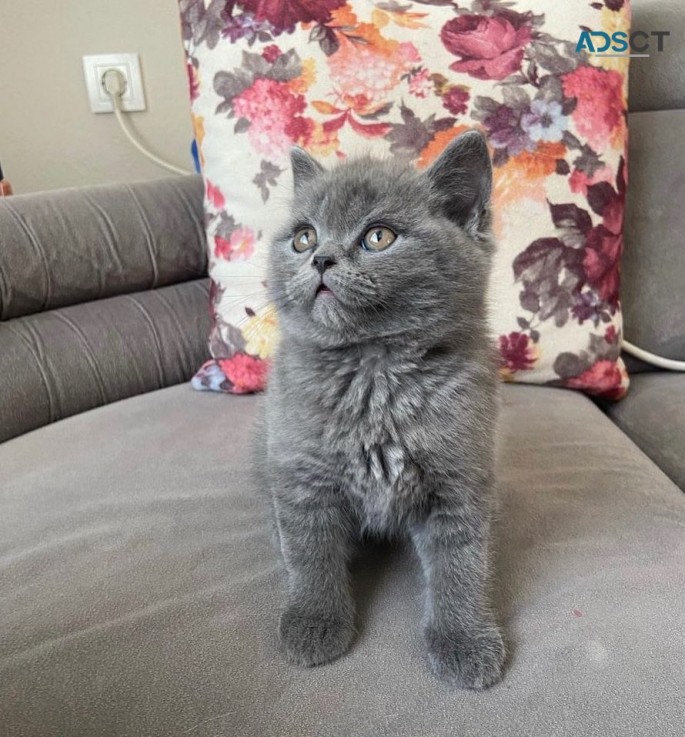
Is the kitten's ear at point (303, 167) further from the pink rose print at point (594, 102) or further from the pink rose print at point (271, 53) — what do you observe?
the pink rose print at point (594, 102)

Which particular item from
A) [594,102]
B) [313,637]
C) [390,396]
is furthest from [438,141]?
[313,637]

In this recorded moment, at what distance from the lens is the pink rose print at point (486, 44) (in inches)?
47.1

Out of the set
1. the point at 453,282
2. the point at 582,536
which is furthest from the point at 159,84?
the point at 582,536

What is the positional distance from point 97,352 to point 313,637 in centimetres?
84

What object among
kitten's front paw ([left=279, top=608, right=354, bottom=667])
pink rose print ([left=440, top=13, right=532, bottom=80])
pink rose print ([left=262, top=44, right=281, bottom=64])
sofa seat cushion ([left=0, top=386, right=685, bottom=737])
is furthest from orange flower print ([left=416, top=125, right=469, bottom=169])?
kitten's front paw ([left=279, top=608, right=354, bottom=667])

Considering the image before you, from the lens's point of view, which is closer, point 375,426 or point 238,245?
point 375,426

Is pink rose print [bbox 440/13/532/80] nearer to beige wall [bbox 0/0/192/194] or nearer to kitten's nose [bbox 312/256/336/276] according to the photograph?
kitten's nose [bbox 312/256/336/276]

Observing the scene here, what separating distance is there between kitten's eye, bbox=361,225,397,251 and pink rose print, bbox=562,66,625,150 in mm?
706

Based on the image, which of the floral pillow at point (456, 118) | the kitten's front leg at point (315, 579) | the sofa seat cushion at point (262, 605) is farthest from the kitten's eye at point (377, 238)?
the floral pillow at point (456, 118)

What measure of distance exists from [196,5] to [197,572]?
3.34 feet

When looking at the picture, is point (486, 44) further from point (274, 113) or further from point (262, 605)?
point (262, 605)

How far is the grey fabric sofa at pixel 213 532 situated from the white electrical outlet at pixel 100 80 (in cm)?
48

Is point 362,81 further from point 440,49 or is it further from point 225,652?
point 225,652

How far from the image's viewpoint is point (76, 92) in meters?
1.75
